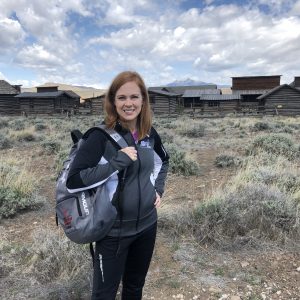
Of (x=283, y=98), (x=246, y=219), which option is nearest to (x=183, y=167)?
(x=246, y=219)

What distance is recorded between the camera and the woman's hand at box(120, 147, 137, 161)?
2074mm

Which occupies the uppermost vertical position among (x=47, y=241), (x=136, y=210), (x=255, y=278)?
(x=136, y=210)

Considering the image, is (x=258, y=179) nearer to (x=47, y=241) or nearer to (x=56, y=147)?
(x=47, y=241)

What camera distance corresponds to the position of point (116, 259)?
7.33ft

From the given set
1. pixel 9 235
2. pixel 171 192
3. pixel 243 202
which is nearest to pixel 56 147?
pixel 171 192

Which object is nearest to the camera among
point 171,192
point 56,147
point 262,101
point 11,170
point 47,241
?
point 47,241

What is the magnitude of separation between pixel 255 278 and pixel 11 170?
5.21 metres

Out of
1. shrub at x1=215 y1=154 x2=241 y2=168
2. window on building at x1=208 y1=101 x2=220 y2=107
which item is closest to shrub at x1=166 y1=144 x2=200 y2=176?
shrub at x1=215 y1=154 x2=241 y2=168

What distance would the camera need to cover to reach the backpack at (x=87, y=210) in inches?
81.2

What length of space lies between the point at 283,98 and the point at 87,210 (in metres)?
37.4

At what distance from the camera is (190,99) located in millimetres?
46312

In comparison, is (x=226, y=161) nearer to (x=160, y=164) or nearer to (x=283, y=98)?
(x=160, y=164)

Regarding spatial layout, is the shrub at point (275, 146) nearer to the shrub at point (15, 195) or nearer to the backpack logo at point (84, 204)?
the shrub at point (15, 195)

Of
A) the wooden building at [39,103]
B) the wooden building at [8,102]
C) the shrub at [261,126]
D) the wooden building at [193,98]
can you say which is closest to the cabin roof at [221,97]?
the wooden building at [193,98]
